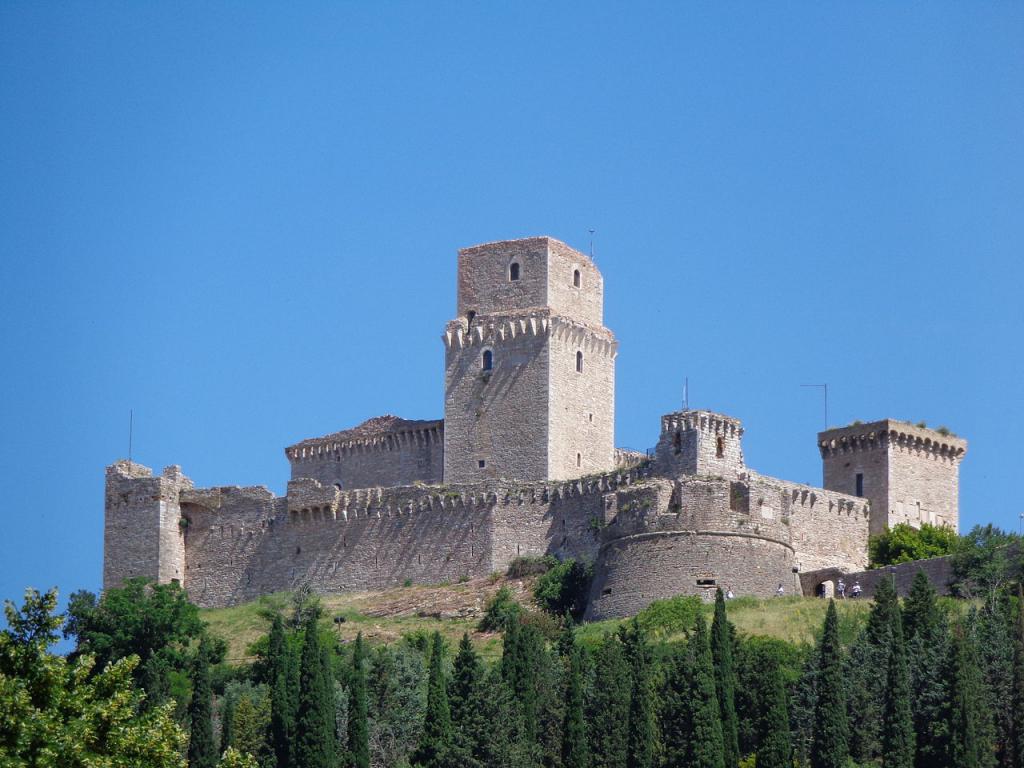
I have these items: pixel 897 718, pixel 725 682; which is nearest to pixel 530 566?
pixel 725 682

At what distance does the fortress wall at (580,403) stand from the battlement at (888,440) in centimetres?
724

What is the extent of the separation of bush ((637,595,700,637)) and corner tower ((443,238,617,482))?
11.5m

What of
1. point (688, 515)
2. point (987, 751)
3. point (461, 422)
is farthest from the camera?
point (461, 422)

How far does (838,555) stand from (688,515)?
7156 mm

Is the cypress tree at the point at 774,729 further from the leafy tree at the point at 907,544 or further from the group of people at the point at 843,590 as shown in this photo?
the leafy tree at the point at 907,544

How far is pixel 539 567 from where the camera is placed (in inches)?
3019

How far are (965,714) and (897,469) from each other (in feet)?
78.3

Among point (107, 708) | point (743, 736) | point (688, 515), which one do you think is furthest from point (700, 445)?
point (107, 708)

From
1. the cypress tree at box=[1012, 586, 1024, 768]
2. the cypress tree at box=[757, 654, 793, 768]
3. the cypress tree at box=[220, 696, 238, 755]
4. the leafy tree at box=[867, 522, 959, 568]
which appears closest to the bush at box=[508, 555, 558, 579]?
the leafy tree at box=[867, 522, 959, 568]

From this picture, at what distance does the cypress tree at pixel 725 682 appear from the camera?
188ft

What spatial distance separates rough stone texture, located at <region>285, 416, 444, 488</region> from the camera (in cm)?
8469

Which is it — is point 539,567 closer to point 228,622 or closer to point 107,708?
point 228,622

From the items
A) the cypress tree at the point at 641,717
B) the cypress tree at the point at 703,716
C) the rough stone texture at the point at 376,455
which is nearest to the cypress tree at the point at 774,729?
the cypress tree at the point at 703,716

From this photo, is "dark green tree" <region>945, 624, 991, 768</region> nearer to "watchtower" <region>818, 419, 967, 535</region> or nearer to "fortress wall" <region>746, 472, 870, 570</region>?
"fortress wall" <region>746, 472, 870, 570</region>
